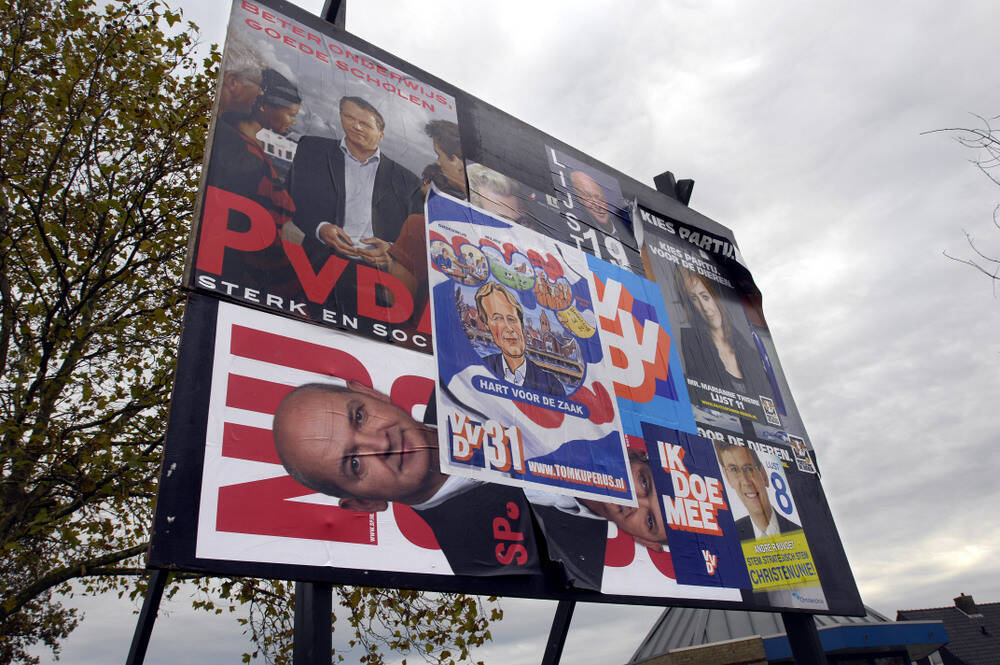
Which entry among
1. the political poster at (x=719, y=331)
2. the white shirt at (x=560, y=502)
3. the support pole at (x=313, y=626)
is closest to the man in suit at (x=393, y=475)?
the white shirt at (x=560, y=502)

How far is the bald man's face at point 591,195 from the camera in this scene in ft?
28.5

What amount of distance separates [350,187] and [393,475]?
265 centimetres

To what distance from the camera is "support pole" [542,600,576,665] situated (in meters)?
6.32

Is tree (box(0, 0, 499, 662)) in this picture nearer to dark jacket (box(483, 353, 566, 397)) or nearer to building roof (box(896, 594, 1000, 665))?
dark jacket (box(483, 353, 566, 397))

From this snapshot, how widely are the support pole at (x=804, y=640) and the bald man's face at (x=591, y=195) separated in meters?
4.99

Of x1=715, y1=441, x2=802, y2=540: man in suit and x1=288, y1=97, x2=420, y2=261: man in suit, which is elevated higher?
x1=288, y1=97, x2=420, y2=261: man in suit

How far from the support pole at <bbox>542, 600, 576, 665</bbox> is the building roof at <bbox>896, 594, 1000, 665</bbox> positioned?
2031cm

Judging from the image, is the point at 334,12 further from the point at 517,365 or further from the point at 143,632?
the point at 143,632

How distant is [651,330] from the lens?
7.94m

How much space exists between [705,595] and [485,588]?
8.05ft

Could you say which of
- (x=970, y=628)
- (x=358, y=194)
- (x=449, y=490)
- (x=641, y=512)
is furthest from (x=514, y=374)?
(x=970, y=628)

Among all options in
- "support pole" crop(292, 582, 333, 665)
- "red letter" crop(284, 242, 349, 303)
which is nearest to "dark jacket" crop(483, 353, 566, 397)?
"red letter" crop(284, 242, 349, 303)

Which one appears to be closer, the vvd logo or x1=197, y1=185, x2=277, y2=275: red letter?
x1=197, y1=185, x2=277, y2=275: red letter

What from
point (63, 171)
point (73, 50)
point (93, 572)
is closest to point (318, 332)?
point (93, 572)
